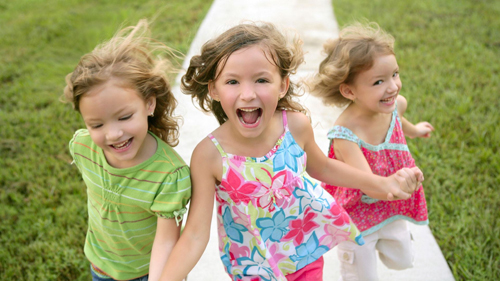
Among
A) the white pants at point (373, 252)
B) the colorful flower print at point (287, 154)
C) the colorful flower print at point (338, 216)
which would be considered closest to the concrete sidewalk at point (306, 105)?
the colorful flower print at point (287, 154)

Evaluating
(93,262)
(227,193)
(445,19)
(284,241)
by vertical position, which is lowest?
(445,19)

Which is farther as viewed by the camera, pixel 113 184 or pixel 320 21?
pixel 320 21

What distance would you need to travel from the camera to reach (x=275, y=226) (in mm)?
1938

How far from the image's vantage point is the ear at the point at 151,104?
6.28ft

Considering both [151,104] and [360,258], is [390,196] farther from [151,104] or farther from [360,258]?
[151,104]

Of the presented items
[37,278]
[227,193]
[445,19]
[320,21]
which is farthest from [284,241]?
[445,19]

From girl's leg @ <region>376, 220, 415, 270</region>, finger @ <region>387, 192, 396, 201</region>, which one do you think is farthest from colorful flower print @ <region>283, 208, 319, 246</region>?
girl's leg @ <region>376, 220, 415, 270</region>

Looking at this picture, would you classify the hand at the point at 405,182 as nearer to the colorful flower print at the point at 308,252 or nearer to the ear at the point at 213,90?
the colorful flower print at the point at 308,252

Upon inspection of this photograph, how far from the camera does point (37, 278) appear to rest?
9.20 ft

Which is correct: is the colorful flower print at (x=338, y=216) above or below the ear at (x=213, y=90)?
below

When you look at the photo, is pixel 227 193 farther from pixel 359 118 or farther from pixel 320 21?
pixel 320 21

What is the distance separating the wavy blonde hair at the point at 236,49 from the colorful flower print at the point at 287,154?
0.28m

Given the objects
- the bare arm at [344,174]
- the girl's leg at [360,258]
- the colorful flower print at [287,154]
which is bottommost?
the girl's leg at [360,258]

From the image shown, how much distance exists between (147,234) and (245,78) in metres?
0.81
